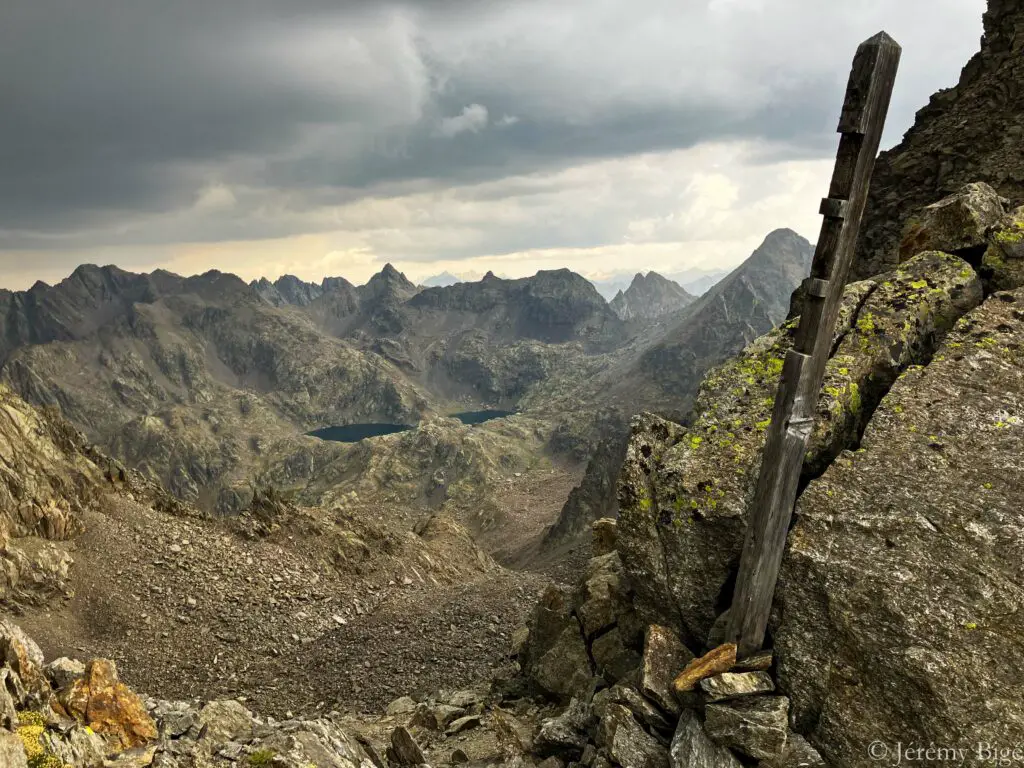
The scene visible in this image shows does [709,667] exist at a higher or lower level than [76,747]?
higher

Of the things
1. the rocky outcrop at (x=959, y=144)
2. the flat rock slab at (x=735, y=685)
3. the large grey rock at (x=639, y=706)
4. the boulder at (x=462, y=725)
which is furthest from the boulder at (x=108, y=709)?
the rocky outcrop at (x=959, y=144)

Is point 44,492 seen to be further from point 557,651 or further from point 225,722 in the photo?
point 557,651

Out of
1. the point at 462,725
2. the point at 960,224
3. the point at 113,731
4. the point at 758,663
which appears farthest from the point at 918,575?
the point at 113,731

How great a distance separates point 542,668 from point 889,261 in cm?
2254

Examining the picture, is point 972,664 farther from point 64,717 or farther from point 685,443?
point 64,717

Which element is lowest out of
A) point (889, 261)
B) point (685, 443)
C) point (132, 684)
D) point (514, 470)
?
point (514, 470)

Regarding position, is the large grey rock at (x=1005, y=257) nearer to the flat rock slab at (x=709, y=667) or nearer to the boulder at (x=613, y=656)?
the flat rock slab at (x=709, y=667)

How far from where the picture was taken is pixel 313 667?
30.4 metres

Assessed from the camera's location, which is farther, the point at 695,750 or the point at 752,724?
the point at 695,750

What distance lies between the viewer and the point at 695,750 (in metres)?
10.7

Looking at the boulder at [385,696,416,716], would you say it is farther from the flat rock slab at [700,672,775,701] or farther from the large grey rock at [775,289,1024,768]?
the large grey rock at [775,289,1024,768]

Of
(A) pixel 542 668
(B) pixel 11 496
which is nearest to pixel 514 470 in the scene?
(B) pixel 11 496

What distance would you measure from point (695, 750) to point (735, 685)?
142 centimetres

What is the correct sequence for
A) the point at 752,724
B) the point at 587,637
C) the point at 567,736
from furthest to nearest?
the point at 587,637 → the point at 567,736 → the point at 752,724
